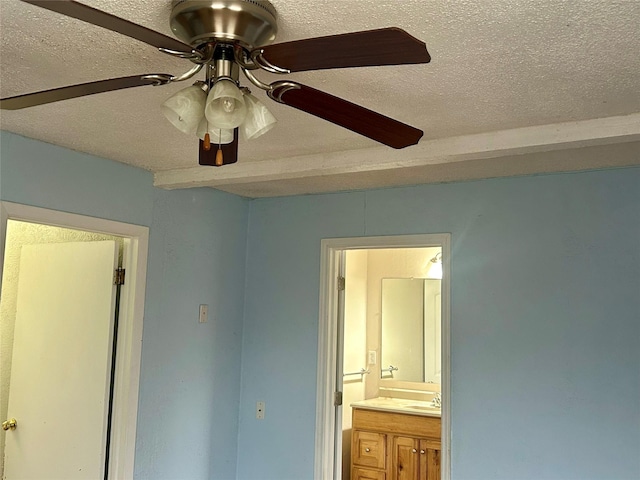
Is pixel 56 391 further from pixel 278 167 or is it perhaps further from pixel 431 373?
pixel 431 373

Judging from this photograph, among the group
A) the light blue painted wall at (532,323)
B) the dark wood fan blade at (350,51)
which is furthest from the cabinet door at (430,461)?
the dark wood fan blade at (350,51)

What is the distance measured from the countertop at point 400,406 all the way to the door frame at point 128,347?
187 centimetres

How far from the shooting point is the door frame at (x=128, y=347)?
309 centimetres

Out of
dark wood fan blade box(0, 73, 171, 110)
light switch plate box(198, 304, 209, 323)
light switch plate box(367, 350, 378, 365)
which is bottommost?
light switch plate box(367, 350, 378, 365)

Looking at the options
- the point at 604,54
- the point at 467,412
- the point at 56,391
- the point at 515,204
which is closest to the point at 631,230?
the point at 515,204

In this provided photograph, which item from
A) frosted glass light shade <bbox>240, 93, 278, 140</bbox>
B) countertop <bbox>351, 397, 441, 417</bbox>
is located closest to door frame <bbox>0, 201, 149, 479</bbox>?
frosted glass light shade <bbox>240, 93, 278, 140</bbox>

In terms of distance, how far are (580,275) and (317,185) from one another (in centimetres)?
148

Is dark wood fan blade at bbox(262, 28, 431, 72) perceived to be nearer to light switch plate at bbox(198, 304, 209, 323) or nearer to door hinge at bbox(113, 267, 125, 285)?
door hinge at bbox(113, 267, 125, 285)

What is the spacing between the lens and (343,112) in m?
1.50

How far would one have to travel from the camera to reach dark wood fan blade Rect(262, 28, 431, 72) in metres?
1.13

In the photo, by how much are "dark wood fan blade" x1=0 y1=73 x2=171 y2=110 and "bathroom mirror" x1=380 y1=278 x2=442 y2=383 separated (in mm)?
3746

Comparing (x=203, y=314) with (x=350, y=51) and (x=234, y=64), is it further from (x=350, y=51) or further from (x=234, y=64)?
(x=350, y=51)

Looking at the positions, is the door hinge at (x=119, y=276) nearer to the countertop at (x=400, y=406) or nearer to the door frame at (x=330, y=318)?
the door frame at (x=330, y=318)

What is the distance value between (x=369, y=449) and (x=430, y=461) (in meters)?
0.47
